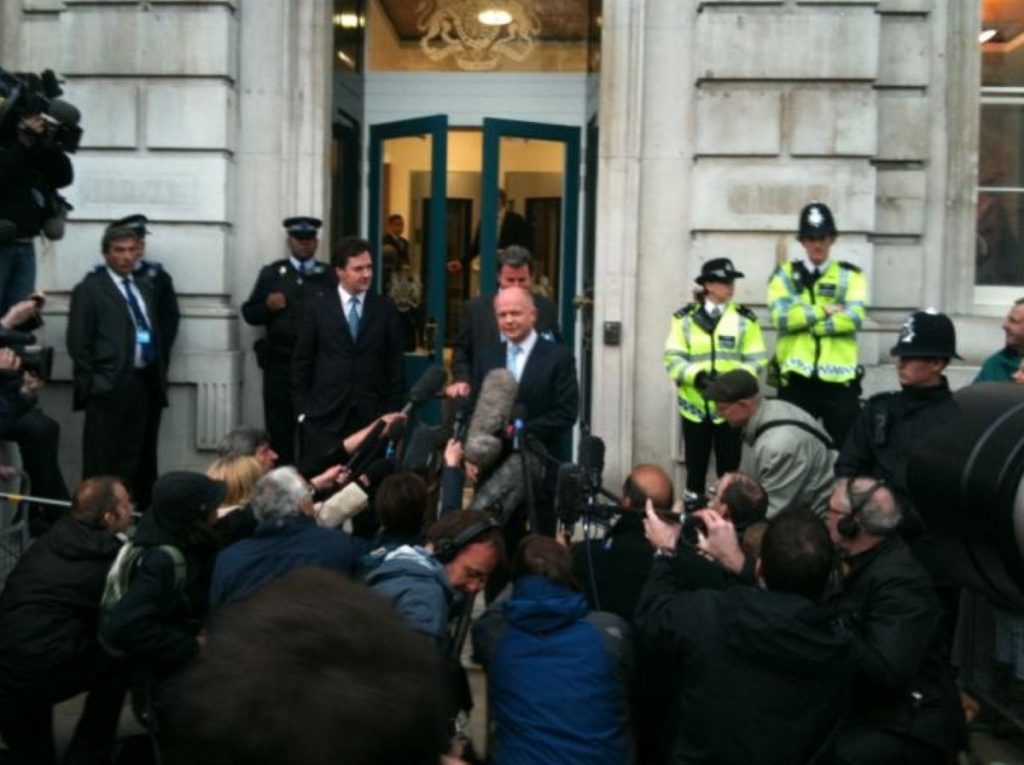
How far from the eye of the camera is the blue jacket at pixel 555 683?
5062 mm

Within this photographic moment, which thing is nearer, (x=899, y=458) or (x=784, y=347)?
(x=899, y=458)

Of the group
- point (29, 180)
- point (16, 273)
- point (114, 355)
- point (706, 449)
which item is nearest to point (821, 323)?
point (706, 449)

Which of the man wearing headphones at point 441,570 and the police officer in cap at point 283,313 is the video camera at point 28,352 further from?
the man wearing headphones at point 441,570

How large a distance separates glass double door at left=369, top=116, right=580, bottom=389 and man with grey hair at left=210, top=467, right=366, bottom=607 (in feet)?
19.7

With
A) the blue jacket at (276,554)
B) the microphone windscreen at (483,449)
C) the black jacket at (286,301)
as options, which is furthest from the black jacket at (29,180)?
the blue jacket at (276,554)

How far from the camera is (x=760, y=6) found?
10.2m

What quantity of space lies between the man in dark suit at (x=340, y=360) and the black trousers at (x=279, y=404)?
104 cm

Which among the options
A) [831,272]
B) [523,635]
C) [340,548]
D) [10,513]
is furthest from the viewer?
[831,272]

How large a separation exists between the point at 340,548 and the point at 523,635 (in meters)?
0.92

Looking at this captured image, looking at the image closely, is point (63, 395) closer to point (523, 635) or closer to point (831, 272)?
point (831, 272)

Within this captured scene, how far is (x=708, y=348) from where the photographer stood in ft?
30.8

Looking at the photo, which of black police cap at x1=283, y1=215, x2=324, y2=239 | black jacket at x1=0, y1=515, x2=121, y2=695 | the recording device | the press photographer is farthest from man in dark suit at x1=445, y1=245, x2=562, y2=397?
the recording device

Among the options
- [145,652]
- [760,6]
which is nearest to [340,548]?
[145,652]

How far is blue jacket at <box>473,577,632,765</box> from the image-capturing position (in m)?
5.06
